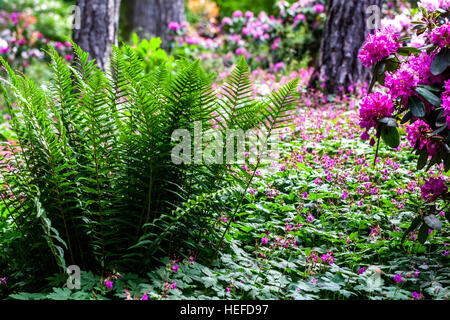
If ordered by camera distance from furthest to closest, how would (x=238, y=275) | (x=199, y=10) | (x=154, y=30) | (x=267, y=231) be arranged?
1. (x=199, y=10)
2. (x=154, y=30)
3. (x=267, y=231)
4. (x=238, y=275)

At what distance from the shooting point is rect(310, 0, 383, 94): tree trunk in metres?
5.23

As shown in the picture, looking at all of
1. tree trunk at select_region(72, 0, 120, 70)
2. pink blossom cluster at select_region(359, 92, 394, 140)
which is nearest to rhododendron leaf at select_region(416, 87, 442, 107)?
pink blossom cluster at select_region(359, 92, 394, 140)

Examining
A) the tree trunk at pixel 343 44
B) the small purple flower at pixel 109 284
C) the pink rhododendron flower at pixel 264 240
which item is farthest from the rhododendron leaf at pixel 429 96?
the tree trunk at pixel 343 44

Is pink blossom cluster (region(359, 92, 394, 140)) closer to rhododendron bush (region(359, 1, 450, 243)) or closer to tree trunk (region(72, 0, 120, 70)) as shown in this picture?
rhododendron bush (region(359, 1, 450, 243))

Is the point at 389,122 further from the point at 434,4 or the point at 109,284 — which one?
the point at 109,284

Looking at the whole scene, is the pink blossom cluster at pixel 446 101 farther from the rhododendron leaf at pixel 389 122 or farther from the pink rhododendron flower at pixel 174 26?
the pink rhododendron flower at pixel 174 26

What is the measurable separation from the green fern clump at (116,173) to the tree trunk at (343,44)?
3564 mm

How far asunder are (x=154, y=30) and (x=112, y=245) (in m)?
9.61

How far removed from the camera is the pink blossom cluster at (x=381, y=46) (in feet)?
7.20

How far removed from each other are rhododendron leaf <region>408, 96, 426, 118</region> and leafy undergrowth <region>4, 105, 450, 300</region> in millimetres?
664

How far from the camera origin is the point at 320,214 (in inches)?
113

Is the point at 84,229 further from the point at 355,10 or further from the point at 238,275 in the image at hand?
the point at 355,10

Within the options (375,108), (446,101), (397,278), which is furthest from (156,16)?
(397,278)

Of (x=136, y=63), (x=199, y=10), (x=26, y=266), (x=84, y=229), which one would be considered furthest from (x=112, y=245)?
(x=199, y=10)
